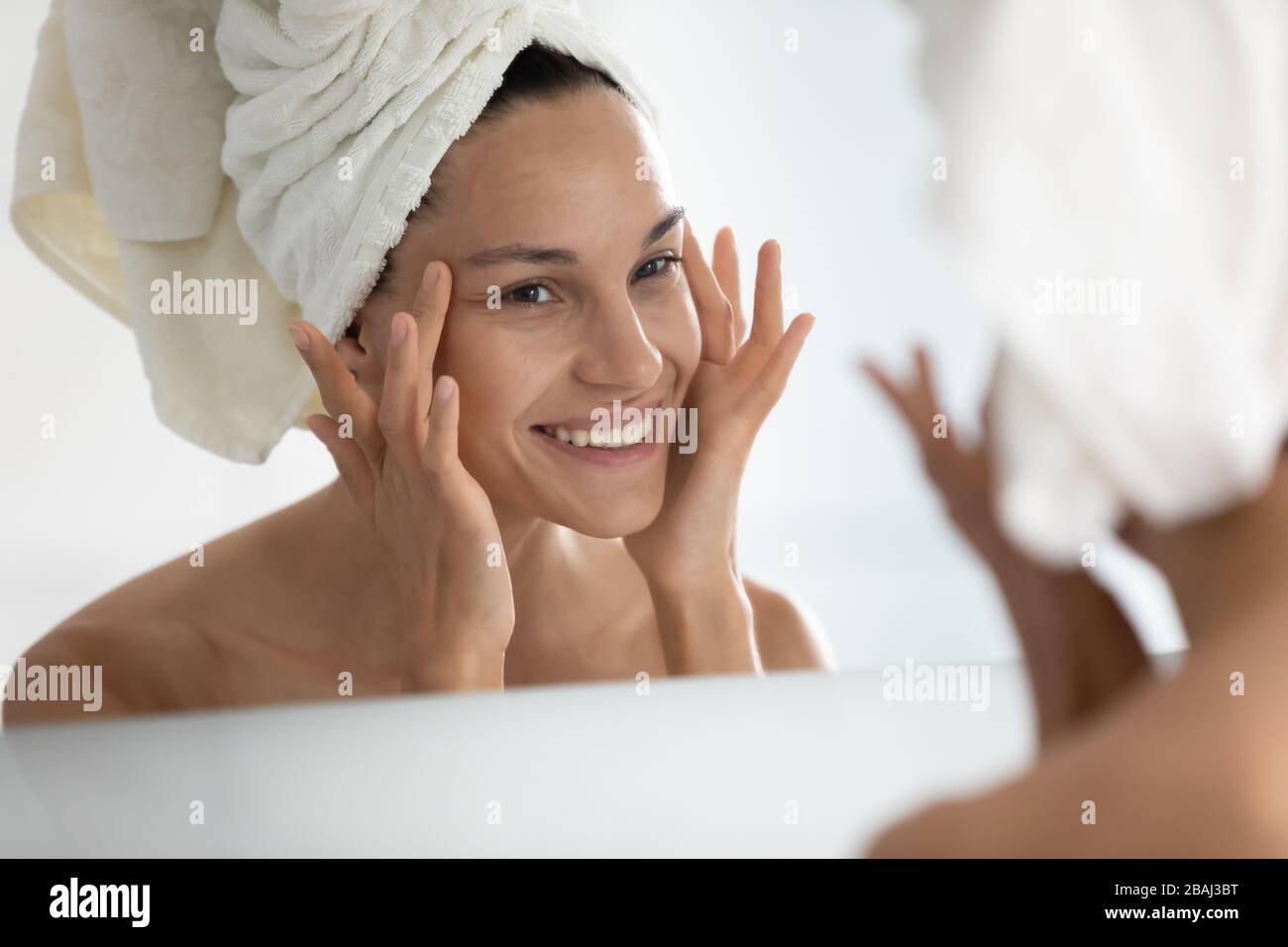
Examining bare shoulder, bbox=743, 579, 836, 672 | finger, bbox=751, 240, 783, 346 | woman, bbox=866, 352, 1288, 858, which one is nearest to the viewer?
woman, bbox=866, 352, 1288, 858

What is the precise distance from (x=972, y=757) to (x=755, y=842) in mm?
227

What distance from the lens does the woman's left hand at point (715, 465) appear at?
922 mm

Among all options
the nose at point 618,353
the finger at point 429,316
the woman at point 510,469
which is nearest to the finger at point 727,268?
the woman at point 510,469

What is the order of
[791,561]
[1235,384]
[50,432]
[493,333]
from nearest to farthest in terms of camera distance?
1. [1235,384]
2. [493,333]
3. [50,432]
4. [791,561]

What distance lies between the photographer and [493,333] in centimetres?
86

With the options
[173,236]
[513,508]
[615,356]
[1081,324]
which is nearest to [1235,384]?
[1081,324]

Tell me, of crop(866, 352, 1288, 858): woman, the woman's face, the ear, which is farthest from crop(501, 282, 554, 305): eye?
crop(866, 352, 1288, 858): woman

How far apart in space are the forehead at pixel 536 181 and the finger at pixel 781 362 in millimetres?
155

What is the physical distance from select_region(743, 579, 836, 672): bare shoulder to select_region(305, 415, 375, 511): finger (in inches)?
13.5

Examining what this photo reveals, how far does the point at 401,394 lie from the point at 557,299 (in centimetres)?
13

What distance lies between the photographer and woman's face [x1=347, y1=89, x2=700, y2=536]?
839mm

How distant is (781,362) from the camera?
92cm

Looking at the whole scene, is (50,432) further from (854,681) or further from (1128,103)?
(1128,103)

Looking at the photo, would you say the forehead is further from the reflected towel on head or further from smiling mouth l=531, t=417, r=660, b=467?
the reflected towel on head
